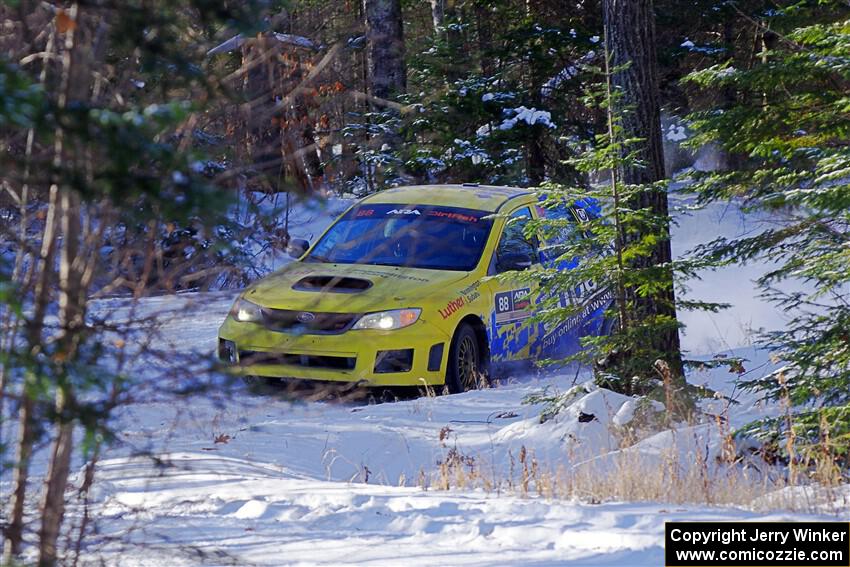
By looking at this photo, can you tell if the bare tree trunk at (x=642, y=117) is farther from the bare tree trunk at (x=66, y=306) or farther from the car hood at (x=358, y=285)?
the bare tree trunk at (x=66, y=306)

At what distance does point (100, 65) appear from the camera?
13.1 ft

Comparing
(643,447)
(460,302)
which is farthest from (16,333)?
(460,302)

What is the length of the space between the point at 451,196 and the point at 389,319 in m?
1.93

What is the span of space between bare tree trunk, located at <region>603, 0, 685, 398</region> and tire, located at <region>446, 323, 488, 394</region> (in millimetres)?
1545

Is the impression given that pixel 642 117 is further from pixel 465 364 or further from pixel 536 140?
pixel 536 140

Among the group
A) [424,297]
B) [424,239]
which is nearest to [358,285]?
[424,297]

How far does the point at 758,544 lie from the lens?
4.84 m

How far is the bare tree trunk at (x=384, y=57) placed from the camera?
59.6 feet

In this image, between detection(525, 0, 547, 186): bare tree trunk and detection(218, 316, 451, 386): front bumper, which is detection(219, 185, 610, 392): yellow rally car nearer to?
detection(218, 316, 451, 386): front bumper

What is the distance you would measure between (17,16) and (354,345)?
5483 millimetres

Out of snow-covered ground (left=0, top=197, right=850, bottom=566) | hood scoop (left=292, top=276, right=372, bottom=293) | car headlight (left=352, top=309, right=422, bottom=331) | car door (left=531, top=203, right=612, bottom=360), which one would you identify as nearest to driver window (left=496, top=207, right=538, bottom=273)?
car door (left=531, top=203, right=612, bottom=360)

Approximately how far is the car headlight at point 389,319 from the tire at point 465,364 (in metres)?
0.48

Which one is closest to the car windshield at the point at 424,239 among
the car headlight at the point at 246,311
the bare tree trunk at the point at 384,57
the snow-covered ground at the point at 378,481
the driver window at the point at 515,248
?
the driver window at the point at 515,248

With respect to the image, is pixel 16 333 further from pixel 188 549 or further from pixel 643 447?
pixel 643 447
